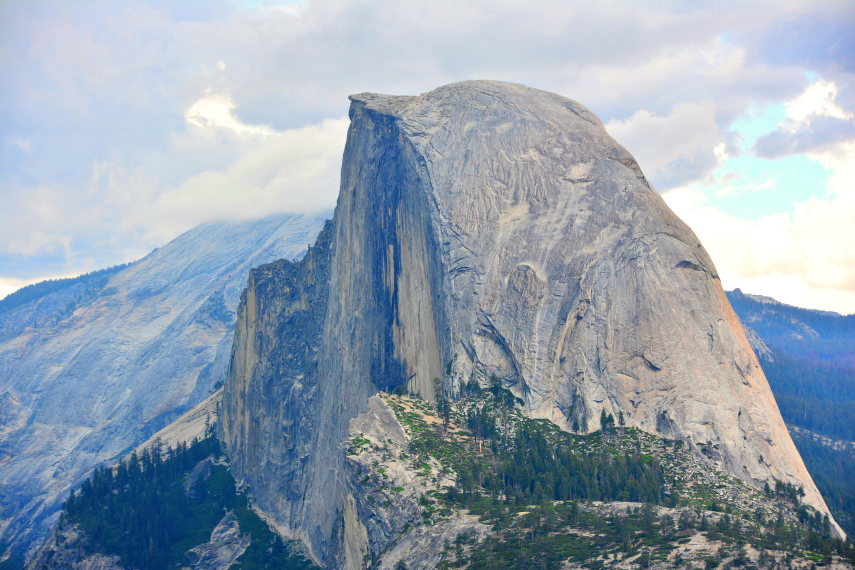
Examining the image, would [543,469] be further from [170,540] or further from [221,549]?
[170,540]

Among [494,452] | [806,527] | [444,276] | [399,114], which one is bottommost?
[806,527]

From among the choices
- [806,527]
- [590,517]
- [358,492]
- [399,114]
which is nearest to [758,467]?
[806,527]

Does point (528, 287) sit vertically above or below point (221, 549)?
above

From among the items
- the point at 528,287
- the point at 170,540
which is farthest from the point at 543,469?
the point at 170,540

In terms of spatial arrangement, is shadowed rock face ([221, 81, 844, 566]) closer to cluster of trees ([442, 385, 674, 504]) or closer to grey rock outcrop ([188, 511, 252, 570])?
cluster of trees ([442, 385, 674, 504])

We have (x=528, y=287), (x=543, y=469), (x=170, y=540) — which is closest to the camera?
(x=543, y=469)

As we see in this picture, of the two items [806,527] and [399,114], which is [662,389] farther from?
[399,114]

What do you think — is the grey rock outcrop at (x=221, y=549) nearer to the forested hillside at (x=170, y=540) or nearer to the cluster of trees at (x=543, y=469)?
the forested hillside at (x=170, y=540)

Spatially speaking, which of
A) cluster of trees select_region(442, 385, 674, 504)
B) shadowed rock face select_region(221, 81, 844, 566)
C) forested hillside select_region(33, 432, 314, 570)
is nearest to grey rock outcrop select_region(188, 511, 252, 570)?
forested hillside select_region(33, 432, 314, 570)
